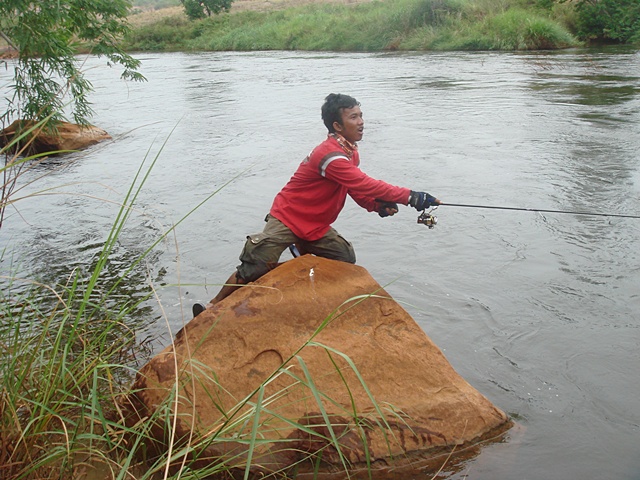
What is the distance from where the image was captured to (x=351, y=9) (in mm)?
40312

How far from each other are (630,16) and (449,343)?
2423 cm

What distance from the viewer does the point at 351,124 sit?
4.64 meters

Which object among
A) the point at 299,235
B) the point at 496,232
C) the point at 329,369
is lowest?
the point at 496,232

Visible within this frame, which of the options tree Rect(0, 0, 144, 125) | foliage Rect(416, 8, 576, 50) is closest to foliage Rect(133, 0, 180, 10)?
foliage Rect(416, 8, 576, 50)

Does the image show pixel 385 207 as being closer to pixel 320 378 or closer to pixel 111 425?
pixel 320 378

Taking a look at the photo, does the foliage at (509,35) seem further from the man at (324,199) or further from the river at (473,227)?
the man at (324,199)

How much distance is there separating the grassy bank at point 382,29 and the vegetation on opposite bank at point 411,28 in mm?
35

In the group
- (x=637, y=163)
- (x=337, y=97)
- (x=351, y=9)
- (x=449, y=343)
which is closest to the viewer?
(x=337, y=97)

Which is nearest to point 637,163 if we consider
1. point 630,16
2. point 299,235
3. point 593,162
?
point 593,162

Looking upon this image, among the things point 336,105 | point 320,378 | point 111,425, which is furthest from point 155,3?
point 111,425

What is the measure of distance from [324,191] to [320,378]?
4.69 feet

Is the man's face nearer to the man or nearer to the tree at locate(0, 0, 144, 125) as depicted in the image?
the man

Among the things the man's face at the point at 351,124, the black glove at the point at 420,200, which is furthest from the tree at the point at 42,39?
the black glove at the point at 420,200

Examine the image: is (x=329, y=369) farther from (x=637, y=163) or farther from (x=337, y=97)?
(x=637, y=163)
